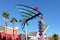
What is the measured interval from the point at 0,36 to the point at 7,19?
20.9m

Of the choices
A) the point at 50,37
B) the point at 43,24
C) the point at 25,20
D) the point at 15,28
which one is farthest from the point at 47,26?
the point at 50,37

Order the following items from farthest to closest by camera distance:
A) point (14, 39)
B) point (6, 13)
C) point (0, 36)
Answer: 1. point (6, 13)
2. point (14, 39)
3. point (0, 36)

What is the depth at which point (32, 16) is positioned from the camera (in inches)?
2726

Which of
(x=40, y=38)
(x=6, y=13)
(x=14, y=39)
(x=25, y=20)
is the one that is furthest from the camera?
(x=6, y=13)

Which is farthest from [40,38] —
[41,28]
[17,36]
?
[17,36]

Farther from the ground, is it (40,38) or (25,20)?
(25,20)

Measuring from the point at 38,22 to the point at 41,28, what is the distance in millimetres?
1880

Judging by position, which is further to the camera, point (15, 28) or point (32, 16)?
point (15, 28)

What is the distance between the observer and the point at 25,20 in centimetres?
7319

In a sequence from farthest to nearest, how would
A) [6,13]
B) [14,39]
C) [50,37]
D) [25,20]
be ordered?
[50,37], [6,13], [14,39], [25,20]

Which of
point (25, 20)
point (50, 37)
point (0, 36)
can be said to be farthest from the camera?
point (50, 37)

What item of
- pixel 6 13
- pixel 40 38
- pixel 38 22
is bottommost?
pixel 40 38

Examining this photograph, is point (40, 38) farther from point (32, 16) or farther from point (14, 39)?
point (14, 39)

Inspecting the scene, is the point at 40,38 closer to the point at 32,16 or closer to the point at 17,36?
the point at 32,16
